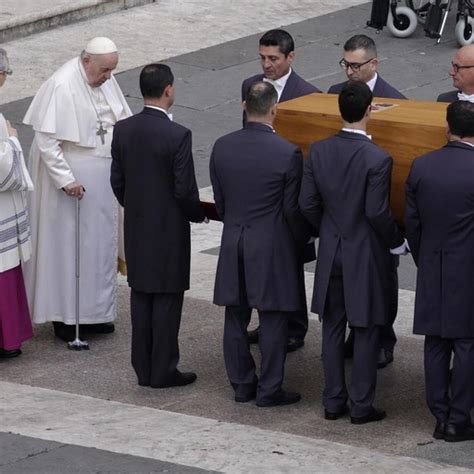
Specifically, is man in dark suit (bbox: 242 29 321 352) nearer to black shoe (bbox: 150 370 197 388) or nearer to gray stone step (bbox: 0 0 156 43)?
black shoe (bbox: 150 370 197 388)

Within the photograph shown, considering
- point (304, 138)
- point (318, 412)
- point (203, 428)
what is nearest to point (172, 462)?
point (203, 428)

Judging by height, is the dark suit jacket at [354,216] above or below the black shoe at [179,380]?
above

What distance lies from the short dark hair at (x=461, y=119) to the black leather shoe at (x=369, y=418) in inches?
59.0

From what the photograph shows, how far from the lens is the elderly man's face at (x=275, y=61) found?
30.9 feet

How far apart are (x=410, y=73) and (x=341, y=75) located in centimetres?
66

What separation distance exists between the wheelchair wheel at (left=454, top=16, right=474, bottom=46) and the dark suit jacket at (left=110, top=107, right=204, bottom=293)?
26.3 feet

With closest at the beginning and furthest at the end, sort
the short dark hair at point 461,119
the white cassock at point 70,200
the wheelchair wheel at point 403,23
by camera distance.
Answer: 1. the short dark hair at point 461,119
2. the white cassock at point 70,200
3. the wheelchair wheel at point 403,23

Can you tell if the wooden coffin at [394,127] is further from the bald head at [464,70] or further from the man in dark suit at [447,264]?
the man in dark suit at [447,264]

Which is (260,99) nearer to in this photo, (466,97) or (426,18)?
(466,97)

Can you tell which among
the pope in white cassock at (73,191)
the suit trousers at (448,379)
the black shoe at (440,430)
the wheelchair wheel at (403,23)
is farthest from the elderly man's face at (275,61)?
the wheelchair wheel at (403,23)

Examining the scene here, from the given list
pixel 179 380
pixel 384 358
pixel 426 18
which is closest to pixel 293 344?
pixel 384 358

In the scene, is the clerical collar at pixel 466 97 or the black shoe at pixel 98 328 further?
the black shoe at pixel 98 328

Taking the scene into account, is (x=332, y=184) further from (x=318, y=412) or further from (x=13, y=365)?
(x=13, y=365)

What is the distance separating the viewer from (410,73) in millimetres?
15422
